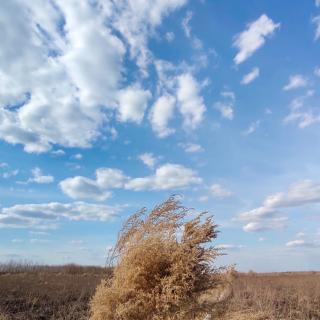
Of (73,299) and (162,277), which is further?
(73,299)

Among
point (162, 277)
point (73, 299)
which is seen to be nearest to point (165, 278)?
point (162, 277)

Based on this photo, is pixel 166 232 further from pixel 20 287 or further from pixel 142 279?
pixel 20 287

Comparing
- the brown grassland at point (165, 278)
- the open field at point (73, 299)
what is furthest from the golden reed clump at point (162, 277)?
the open field at point (73, 299)

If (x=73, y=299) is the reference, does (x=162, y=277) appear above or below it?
below

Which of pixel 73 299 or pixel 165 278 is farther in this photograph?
pixel 73 299

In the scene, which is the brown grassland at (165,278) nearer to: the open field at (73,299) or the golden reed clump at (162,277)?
the golden reed clump at (162,277)

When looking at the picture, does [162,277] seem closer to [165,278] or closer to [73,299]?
[165,278]

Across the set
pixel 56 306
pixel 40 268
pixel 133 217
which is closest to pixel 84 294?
pixel 56 306

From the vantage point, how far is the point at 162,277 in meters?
5.57

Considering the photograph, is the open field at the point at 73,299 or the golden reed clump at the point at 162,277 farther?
the open field at the point at 73,299

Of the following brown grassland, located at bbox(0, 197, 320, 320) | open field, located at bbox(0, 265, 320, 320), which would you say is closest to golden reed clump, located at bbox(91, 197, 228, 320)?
brown grassland, located at bbox(0, 197, 320, 320)

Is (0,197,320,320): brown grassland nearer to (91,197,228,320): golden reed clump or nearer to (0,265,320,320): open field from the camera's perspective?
(91,197,228,320): golden reed clump

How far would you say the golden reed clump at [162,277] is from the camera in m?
A: 5.44

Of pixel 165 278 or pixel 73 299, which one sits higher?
pixel 73 299
